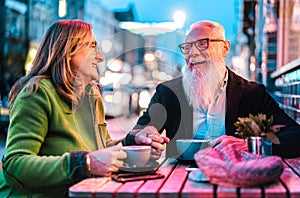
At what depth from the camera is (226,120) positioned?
9.42 ft

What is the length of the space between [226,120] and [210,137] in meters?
0.16

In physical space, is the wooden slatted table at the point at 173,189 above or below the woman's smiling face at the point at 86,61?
below

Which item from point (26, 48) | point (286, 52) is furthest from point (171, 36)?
point (26, 48)

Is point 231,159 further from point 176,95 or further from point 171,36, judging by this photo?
point 176,95

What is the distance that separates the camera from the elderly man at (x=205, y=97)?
2873 mm

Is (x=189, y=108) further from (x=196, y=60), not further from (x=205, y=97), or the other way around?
(x=196, y=60)

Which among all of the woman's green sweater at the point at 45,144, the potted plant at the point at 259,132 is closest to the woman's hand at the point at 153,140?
the woman's green sweater at the point at 45,144

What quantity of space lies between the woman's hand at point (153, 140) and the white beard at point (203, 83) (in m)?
0.60

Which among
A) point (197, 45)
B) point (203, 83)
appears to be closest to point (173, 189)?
point (197, 45)

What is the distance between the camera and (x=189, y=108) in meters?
3.05

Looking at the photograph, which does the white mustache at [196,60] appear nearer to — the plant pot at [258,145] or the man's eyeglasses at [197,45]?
the man's eyeglasses at [197,45]

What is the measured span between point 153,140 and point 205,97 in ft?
2.37

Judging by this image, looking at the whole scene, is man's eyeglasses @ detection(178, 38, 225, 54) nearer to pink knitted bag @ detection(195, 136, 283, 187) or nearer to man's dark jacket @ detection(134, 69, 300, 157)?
man's dark jacket @ detection(134, 69, 300, 157)

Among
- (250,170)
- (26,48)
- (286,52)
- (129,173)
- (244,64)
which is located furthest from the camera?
(244,64)
